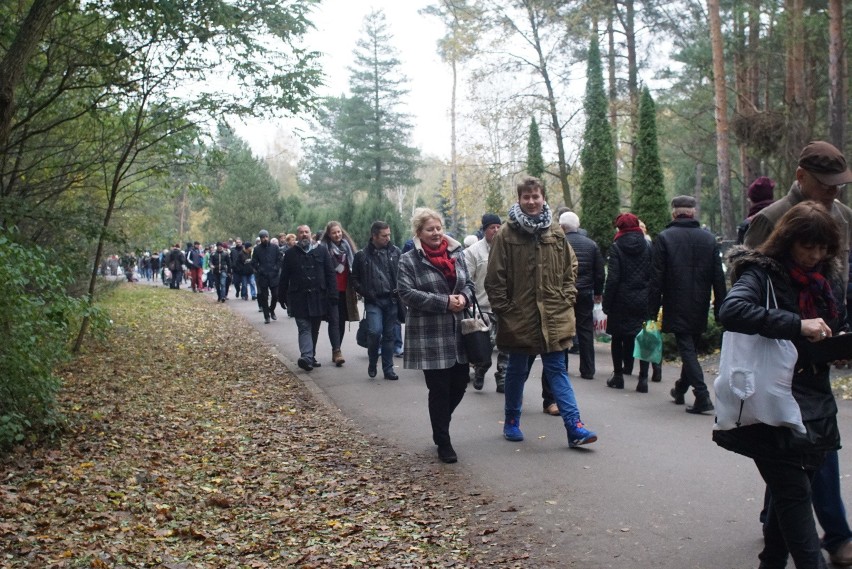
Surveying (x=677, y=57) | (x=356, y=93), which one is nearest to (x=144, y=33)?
(x=677, y=57)

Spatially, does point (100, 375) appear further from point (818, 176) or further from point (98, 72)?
point (818, 176)

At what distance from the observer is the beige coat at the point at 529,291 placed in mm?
6691

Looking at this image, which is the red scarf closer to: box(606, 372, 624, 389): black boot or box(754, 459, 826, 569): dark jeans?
box(754, 459, 826, 569): dark jeans

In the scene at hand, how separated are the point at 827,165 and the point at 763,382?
1.49m

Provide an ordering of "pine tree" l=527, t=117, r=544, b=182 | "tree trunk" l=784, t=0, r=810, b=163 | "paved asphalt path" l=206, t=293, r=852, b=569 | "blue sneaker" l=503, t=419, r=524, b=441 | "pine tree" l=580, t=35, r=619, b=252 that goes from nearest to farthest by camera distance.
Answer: "paved asphalt path" l=206, t=293, r=852, b=569 → "blue sneaker" l=503, t=419, r=524, b=441 → "tree trunk" l=784, t=0, r=810, b=163 → "pine tree" l=580, t=35, r=619, b=252 → "pine tree" l=527, t=117, r=544, b=182

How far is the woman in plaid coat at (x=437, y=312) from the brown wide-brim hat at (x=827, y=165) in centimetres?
291

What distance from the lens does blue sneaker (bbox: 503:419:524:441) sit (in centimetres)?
727

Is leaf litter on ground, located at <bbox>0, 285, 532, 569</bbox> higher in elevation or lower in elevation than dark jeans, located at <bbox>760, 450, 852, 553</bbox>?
lower

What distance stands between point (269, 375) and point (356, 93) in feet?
145

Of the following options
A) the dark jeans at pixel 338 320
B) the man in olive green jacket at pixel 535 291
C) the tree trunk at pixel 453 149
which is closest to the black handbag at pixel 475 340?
the man in olive green jacket at pixel 535 291

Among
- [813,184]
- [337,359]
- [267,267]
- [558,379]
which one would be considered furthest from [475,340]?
[267,267]

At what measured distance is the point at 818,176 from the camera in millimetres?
4438

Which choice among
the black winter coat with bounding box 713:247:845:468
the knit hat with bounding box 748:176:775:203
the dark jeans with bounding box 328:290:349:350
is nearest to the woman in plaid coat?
the knit hat with bounding box 748:176:775:203

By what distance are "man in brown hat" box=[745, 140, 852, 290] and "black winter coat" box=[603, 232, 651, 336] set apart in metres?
5.13
